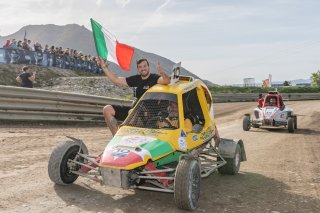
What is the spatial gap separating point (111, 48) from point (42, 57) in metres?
15.2

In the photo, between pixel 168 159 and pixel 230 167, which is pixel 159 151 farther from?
pixel 230 167

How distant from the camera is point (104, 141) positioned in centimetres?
953

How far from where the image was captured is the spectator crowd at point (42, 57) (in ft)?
67.4

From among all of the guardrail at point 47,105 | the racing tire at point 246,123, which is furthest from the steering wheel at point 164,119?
the racing tire at point 246,123

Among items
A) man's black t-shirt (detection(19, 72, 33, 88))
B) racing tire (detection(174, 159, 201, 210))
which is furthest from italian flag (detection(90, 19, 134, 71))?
Answer: man's black t-shirt (detection(19, 72, 33, 88))

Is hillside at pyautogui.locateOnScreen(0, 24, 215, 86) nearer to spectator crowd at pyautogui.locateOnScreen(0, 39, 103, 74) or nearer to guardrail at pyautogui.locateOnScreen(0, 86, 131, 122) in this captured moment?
spectator crowd at pyautogui.locateOnScreen(0, 39, 103, 74)

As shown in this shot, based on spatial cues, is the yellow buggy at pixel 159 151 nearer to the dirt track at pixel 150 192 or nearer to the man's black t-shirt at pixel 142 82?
the dirt track at pixel 150 192

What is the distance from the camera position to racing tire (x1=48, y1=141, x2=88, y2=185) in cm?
533

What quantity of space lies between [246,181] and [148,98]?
216 centimetres

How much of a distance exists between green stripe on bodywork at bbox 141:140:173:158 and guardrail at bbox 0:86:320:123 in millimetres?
6839

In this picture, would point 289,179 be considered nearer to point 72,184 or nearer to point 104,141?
point 72,184

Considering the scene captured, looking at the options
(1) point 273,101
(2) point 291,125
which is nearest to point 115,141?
(2) point 291,125

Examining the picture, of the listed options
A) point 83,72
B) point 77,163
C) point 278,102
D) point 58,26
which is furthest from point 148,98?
point 58,26

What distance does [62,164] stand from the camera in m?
5.38
